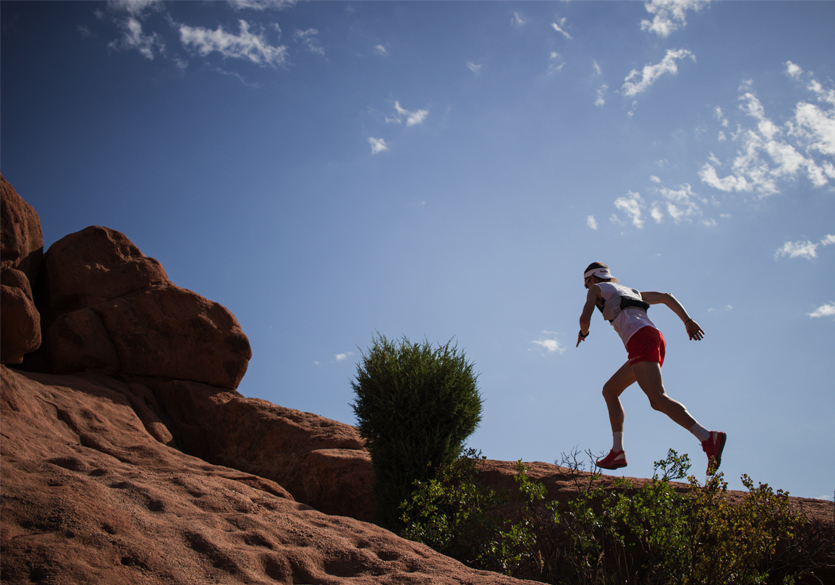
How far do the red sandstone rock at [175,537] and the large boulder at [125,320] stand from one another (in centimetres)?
496

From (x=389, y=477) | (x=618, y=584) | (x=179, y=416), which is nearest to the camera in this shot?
(x=618, y=584)

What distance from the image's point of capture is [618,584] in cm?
474

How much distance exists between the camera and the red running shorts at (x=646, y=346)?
6.06m

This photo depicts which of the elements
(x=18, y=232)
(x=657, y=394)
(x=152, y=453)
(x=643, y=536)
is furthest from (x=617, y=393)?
(x=18, y=232)

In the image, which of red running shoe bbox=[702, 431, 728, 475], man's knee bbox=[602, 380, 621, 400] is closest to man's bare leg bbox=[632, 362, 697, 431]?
red running shoe bbox=[702, 431, 728, 475]

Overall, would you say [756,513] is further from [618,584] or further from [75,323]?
[75,323]

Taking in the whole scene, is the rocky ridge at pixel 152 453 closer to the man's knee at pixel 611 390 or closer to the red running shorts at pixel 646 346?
the man's knee at pixel 611 390

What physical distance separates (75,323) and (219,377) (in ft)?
10.4

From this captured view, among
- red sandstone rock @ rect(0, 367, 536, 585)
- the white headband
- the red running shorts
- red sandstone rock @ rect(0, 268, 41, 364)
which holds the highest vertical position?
the white headband

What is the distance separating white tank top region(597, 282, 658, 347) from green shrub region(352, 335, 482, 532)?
7.31ft

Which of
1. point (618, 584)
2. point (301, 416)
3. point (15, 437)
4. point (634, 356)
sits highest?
point (634, 356)

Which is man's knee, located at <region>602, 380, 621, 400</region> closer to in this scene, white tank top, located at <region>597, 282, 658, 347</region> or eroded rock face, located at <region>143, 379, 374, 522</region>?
white tank top, located at <region>597, 282, 658, 347</region>

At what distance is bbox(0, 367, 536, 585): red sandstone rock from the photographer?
3104 mm

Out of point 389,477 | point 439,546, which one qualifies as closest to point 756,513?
point 439,546
